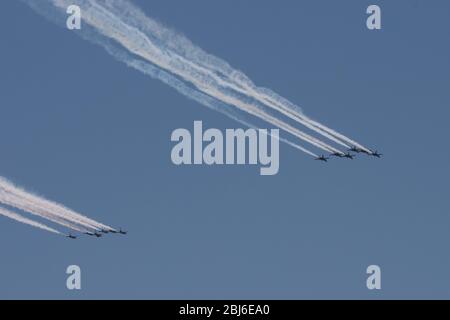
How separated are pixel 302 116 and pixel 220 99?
6.14 meters

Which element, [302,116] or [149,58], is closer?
[149,58]

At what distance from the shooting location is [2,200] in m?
109

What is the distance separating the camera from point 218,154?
115812 mm
